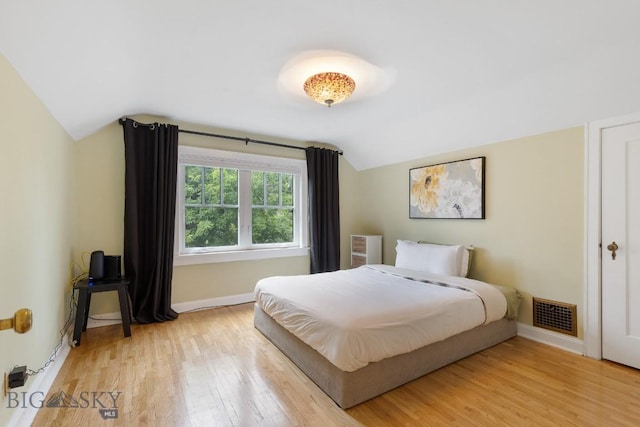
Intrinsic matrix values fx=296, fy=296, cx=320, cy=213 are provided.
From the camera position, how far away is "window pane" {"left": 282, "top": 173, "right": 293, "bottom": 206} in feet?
14.5

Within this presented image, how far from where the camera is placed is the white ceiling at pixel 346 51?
1.58 meters

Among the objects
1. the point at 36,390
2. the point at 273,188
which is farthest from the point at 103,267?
the point at 273,188

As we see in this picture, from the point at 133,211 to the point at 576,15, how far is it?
3920 mm

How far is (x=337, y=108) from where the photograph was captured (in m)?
3.19

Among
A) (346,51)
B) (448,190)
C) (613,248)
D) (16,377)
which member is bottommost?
(16,377)

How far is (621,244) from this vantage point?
92.0 inches

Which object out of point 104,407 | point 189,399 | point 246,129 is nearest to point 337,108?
point 246,129

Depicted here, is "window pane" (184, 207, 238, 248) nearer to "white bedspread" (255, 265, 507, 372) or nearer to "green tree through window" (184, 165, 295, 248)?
"green tree through window" (184, 165, 295, 248)

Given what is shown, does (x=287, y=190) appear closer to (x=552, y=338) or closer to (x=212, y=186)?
(x=212, y=186)

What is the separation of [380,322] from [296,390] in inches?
28.9

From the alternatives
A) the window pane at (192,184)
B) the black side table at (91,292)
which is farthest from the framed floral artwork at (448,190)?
the black side table at (91,292)

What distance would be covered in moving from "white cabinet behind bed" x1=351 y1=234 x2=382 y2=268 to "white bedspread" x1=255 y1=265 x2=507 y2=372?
1194mm

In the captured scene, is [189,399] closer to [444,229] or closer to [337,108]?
[337,108]

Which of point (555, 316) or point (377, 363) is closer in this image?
point (377, 363)
